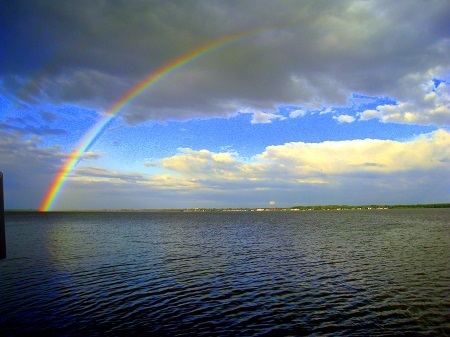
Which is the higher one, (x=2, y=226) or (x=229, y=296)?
(x=2, y=226)

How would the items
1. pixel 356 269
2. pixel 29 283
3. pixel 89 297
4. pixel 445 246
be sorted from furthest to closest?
pixel 445 246, pixel 356 269, pixel 29 283, pixel 89 297

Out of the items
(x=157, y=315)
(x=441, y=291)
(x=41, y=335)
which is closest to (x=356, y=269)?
(x=441, y=291)

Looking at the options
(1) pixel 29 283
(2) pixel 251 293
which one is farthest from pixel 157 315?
(1) pixel 29 283

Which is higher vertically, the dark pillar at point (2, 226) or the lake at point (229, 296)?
the dark pillar at point (2, 226)

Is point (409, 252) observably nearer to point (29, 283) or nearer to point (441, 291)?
point (441, 291)

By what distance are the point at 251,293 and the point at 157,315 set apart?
9.09 meters

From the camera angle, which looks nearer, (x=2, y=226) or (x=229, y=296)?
(x=2, y=226)

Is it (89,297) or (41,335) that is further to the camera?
(89,297)

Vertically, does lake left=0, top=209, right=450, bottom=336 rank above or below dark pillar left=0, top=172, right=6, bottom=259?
below

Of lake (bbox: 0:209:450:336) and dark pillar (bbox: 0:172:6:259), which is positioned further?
lake (bbox: 0:209:450:336)

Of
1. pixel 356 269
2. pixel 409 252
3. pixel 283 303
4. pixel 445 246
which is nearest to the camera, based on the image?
pixel 283 303

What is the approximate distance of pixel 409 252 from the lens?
50.2 m

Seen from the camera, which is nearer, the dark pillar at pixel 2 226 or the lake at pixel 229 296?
the dark pillar at pixel 2 226

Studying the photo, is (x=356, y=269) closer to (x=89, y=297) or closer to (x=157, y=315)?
(x=157, y=315)
